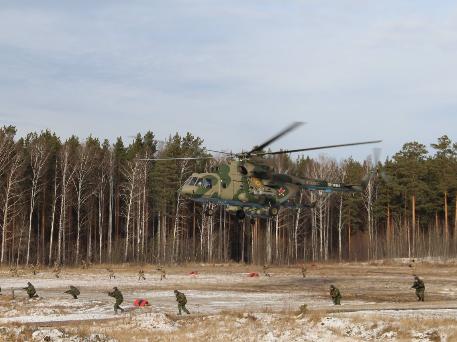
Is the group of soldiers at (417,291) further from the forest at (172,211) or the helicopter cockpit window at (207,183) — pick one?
the forest at (172,211)

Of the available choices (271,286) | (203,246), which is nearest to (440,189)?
(203,246)

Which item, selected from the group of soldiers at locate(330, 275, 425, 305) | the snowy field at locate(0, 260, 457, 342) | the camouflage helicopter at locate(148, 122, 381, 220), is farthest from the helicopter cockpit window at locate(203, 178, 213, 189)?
the group of soldiers at locate(330, 275, 425, 305)

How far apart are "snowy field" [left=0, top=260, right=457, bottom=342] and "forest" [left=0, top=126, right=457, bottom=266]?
712 inches

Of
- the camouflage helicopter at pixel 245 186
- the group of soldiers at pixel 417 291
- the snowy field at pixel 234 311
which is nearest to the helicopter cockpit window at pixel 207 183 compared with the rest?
the camouflage helicopter at pixel 245 186

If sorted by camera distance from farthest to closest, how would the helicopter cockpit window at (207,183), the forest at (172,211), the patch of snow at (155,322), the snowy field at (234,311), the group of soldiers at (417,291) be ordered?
the forest at (172,211) < the helicopter cockpit window at (207,183) < the group of soldiers at (417,291) < the patch of snow at (155,322) < the snowy field at (234,311)

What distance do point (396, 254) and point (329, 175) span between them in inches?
542

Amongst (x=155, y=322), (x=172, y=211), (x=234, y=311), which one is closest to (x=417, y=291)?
(x=234, y=311)

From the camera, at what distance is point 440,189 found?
7462 cm

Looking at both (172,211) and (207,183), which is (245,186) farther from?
(172,211)

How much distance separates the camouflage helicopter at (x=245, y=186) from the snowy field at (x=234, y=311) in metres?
5.05

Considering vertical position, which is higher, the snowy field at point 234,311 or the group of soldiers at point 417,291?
the group of soldiers at point 417,291

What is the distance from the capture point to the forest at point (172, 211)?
6372cm

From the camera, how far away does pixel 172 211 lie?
241 ft

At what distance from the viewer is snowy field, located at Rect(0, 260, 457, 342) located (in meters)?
21.9
